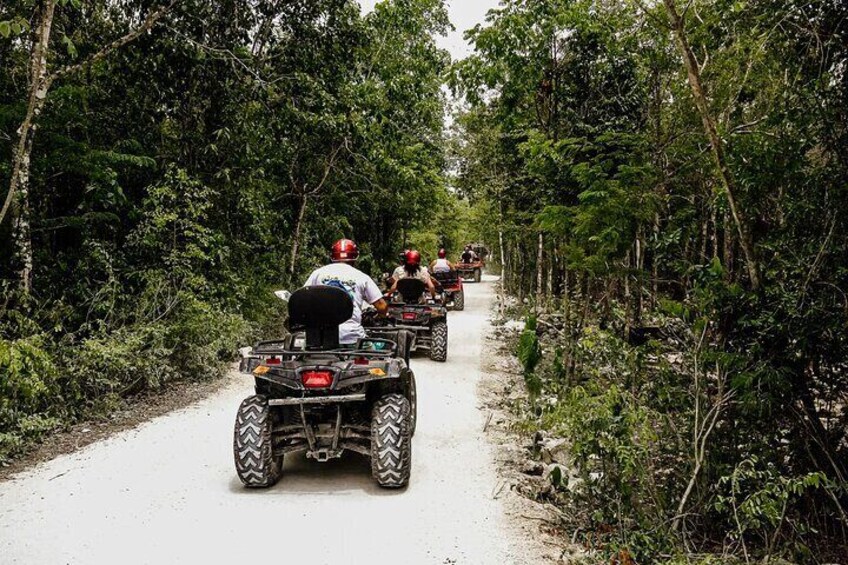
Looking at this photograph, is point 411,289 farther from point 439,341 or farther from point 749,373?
point 749,373

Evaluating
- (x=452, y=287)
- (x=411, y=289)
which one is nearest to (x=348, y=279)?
(x=411, y=289)

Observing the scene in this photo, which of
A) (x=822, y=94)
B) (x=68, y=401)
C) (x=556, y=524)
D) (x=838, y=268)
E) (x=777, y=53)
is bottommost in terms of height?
(x=556, y=524)

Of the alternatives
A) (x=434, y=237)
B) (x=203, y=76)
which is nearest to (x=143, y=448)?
(x=203, y=76)

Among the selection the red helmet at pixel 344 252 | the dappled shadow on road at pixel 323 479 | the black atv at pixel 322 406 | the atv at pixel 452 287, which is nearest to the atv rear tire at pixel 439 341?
→ the red helmet at pixel 344 252

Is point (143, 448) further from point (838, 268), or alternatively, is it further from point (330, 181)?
point (330, 181)

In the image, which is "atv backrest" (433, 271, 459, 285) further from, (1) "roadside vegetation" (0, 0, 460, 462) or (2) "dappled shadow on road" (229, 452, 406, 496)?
(2) "dappled shadow on road" (229, 452, 406, 496)

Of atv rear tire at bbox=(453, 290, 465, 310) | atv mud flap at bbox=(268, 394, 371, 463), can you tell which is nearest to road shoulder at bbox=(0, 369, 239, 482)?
atv mud flap at bbox=(268, 394, 371, 463)

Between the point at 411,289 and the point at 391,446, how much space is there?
273 inches

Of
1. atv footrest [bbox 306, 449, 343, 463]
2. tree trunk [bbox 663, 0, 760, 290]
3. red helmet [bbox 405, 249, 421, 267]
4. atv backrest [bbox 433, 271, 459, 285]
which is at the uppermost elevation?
tree trunk [bbox 663, 0, 760, 290]

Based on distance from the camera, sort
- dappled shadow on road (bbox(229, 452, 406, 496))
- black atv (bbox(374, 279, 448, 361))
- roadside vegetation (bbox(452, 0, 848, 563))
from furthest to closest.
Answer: black atv (bbox(374, 279, 448, 361)) → dappled shadow on road (bbox(229, 452, 406, 496)) → roadside vegetation (bbox(452, 0, 848, 563))

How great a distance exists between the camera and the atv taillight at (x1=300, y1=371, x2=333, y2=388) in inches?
188

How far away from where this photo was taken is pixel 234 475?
520 cm

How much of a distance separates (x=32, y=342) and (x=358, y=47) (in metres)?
9.46

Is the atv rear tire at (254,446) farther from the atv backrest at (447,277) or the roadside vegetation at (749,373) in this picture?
the atv backrest at (447,277)
